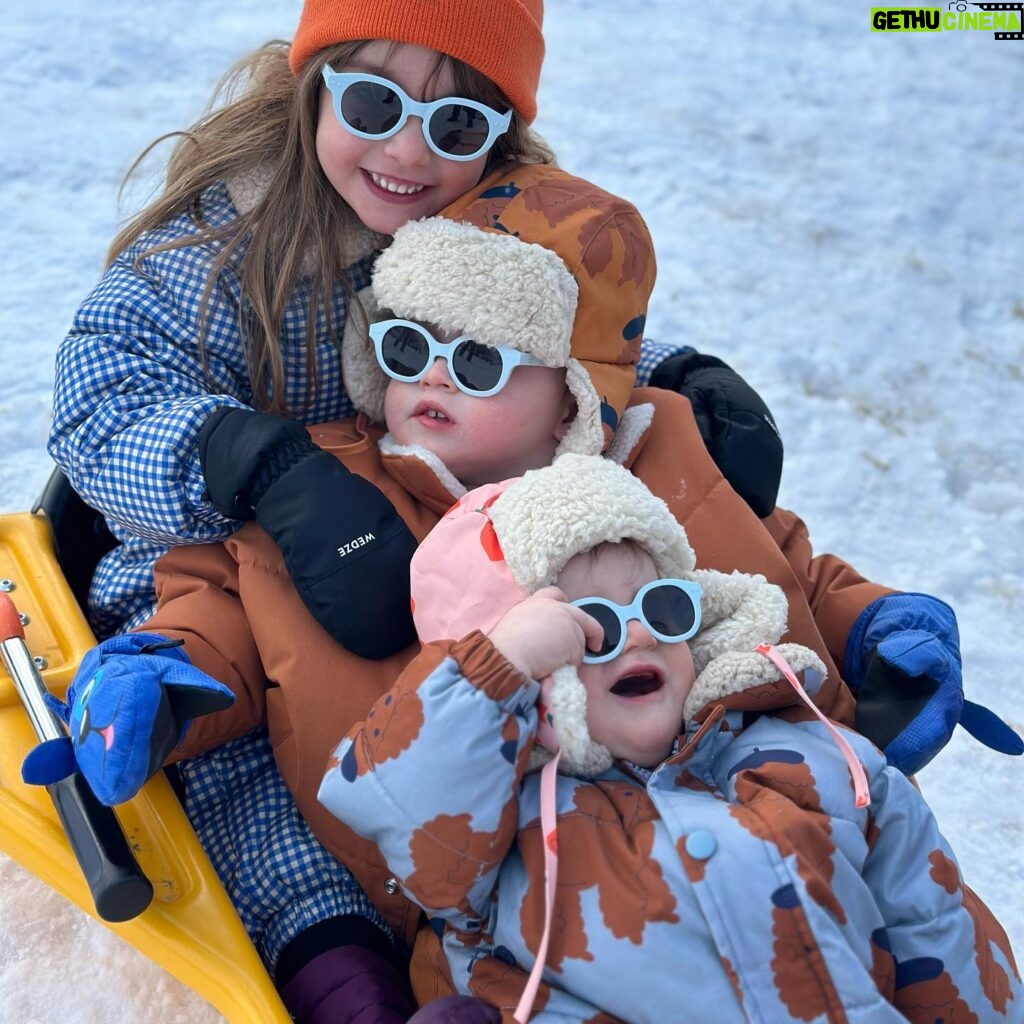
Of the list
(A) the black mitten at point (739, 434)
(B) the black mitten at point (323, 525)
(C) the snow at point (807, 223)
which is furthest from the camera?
(C) the snow at point (807, 223)

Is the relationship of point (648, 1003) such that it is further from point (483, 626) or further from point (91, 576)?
point (91, 576)

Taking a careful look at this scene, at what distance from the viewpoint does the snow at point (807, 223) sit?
2807mm

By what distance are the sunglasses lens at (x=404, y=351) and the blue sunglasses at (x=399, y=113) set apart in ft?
0.81

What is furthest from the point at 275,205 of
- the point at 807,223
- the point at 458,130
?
the point at 807,223

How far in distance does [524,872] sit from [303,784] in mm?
353

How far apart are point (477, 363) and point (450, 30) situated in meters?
0.43

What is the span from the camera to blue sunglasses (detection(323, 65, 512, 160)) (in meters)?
1.62

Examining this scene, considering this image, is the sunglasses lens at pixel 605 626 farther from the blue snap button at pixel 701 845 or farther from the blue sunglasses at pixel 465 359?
the blue sunglasses at pixel 465 359

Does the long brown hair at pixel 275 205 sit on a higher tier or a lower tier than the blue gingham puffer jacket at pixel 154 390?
higher

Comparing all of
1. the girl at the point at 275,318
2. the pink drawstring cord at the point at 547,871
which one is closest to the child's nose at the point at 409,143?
the girl at the point at 275,318

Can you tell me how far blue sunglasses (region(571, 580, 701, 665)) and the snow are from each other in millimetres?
1051

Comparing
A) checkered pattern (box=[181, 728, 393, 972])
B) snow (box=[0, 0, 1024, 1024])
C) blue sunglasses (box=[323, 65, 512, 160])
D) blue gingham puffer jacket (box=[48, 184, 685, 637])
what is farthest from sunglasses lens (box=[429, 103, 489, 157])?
snow (box=[0, 0, 1024, 1024])

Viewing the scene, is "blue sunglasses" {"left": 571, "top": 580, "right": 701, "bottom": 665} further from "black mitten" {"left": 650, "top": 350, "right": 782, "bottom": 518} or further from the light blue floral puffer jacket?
"black mitten" {"left": 650, "top": 350, "right": 782, "bottom": 518}

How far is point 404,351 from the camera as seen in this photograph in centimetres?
163
